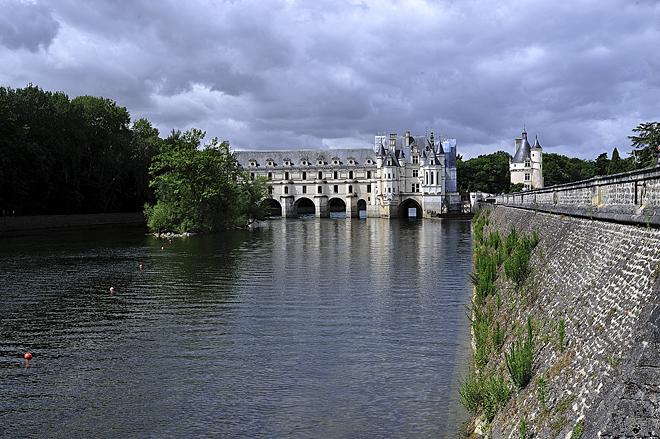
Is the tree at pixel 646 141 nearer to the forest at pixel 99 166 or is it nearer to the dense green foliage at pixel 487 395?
the forest at pixel 99 166

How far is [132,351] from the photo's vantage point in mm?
18094

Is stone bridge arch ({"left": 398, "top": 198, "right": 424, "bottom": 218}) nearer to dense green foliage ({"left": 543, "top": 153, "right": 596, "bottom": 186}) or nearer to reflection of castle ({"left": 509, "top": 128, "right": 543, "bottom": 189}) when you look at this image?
reflection of castle ({"left": 509, "top": 128, "right": 543, "bottom": 189})

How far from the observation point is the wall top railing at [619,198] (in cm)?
1007

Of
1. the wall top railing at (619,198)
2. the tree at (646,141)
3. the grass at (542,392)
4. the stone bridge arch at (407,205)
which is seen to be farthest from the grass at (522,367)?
the stone bridge arch at (407,205)

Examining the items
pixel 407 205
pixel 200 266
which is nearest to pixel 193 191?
pixel 200 266

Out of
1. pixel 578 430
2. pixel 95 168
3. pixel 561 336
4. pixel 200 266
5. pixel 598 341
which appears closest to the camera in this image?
pixel 578 430

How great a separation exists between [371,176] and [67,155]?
2500 inches

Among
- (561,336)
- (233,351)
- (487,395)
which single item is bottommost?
(233,351)

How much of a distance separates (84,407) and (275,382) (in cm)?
429

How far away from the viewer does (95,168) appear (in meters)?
87.4

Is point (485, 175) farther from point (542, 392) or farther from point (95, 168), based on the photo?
point (542, 392)

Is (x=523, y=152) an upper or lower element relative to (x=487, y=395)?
upper

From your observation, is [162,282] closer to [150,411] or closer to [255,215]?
[150,411]

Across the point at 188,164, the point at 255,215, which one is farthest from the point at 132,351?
the point at 255,215
